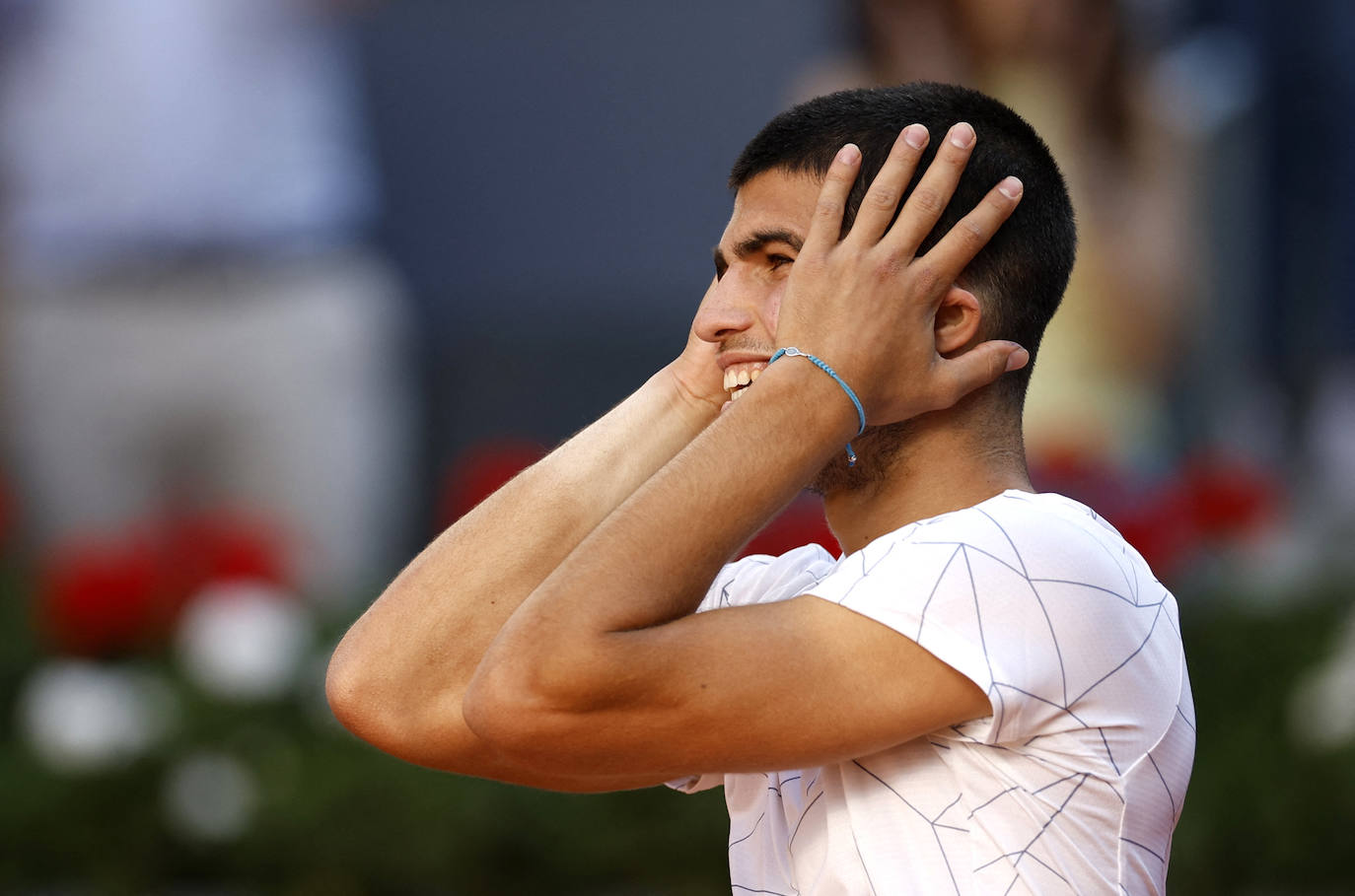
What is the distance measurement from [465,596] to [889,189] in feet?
2.91

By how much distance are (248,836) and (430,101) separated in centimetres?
417

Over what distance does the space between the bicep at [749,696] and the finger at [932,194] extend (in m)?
0.49

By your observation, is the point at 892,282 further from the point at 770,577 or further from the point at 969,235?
the point at 770,577

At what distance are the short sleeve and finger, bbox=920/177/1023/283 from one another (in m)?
0.32

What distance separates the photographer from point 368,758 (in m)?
4.88

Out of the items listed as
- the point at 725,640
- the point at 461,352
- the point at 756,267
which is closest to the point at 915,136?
the point at 756,267

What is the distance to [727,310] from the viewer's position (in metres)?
2.37

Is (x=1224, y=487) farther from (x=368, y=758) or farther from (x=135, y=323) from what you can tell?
(x=135, y=323)

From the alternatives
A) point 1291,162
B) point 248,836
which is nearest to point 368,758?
point 248,836

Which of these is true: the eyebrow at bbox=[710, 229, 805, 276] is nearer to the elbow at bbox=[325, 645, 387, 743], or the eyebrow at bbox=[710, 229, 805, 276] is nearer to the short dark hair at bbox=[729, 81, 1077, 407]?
the short dark hair at bbox=[729, 81, 1077, 407]

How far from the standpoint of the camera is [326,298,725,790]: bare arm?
8.38 feet

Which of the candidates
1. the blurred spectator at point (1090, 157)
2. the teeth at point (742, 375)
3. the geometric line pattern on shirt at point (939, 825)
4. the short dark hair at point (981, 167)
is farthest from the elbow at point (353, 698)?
the blurred spectator at point (1090, 157)

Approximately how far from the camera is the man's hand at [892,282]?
2.14m

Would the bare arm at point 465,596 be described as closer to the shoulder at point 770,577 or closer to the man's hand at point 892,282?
the shoulder at point 770,577
